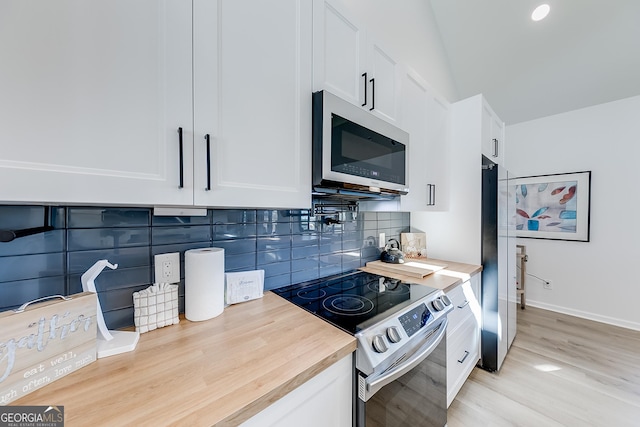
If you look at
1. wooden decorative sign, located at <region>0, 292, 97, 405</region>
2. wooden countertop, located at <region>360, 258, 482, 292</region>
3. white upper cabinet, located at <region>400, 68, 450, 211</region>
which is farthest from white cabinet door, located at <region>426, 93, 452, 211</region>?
wooden decorative sign, located at <region>0, 292, 97, 405</region>

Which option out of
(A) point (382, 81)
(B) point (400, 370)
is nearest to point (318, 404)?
(B) point (400, 370)

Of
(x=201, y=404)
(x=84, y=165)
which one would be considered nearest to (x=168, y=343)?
(x=201, y=404)

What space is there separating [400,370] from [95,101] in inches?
49.2

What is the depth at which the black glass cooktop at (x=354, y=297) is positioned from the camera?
0.94 m

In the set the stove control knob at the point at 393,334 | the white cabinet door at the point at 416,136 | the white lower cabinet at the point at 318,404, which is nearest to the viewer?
the white lower cabinet at the point at 318,404

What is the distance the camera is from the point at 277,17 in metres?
0.88

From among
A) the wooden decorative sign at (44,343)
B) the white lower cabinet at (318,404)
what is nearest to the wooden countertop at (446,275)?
the white lower cabinet at (318,404)

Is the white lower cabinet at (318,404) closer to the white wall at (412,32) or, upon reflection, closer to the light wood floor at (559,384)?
the light wood floor at (559,384)

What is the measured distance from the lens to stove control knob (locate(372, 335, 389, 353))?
0.80m

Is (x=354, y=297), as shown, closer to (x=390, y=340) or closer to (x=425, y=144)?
(x=390, y=340)

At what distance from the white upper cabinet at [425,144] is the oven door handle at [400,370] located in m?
0.74

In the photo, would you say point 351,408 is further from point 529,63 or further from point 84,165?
point 529,63

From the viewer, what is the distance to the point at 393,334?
89 cm

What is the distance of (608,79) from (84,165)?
4209 millimetres
